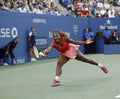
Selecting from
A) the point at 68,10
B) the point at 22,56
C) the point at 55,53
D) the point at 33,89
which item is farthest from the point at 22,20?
the point at 33,89

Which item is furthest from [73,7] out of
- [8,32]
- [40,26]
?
[8,32]

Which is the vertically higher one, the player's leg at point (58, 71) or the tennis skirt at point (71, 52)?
the tennis skirt at point (71, 52)

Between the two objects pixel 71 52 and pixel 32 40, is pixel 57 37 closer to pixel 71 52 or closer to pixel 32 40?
pixel 71 52

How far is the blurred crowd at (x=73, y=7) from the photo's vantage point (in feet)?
74.5

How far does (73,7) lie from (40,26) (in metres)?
8.01

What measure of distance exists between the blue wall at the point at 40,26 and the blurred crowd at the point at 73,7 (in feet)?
1.94

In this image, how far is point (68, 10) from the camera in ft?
100

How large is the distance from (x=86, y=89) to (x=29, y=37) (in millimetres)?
12104

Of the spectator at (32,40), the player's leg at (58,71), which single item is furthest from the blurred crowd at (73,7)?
the player's leg at (58,71)

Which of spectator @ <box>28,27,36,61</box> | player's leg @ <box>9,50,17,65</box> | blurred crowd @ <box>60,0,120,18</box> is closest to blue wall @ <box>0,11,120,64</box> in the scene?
spectator @ <box>28,27,36,61</box>

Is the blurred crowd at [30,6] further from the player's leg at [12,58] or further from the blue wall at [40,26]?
the player's leg at [12,58]

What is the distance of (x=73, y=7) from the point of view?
31156 millimetres

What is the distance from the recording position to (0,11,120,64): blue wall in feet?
66.2

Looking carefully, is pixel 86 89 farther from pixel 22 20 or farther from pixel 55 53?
pixel 55 53
